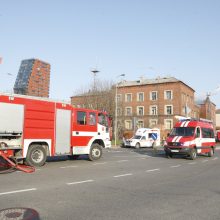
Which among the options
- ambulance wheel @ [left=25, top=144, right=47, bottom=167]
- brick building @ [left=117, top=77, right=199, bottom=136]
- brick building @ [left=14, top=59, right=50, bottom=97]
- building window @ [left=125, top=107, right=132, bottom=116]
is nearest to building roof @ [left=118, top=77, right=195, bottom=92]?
brick building @ [left=117, top=77, right=199, bottom=136]

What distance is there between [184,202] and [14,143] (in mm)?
8605

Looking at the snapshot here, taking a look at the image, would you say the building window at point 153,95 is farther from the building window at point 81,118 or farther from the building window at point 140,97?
the building window at point 81,118

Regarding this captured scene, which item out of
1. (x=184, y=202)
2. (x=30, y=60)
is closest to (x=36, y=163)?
(x=184, y=202)

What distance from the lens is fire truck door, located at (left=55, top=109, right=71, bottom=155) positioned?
1616 cm

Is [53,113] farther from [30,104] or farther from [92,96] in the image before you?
[92,96]

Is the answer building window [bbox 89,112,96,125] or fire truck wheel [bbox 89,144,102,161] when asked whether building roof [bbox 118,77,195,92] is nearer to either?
fire truck wheel [bbox 89,144,102,161]

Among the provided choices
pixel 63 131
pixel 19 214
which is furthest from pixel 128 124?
pixel 19 214

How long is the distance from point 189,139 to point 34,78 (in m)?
72.8

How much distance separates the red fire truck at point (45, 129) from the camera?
14.0 m

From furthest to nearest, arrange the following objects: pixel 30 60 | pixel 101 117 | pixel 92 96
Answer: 1. pixel 30 60
2. pixel 92 96
3. pixel 101 117

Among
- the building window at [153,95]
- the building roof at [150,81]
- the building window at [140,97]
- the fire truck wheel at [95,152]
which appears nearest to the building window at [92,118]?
the fire truck wheel at [95,152]

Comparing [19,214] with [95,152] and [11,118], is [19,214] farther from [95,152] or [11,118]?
[95,152]

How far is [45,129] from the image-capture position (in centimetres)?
1545

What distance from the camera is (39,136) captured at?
49.5ft
